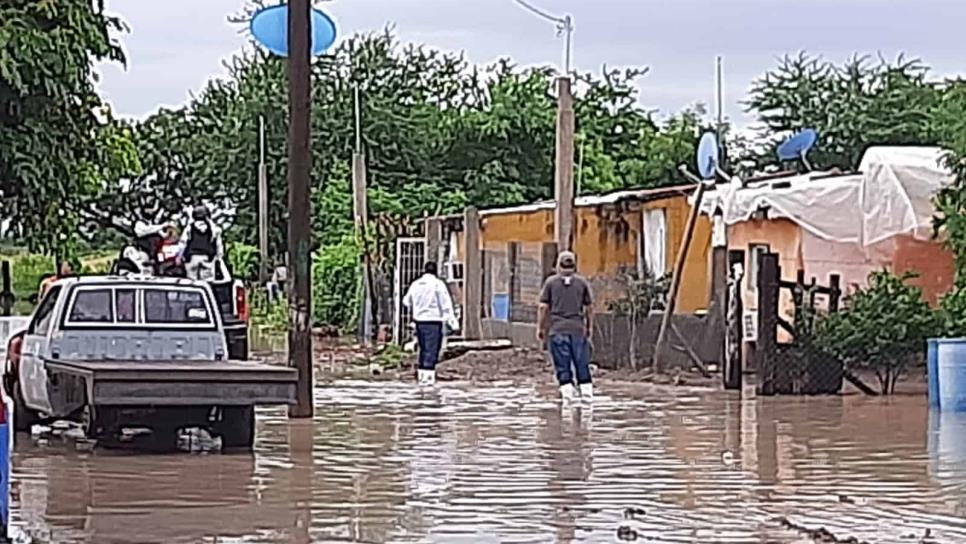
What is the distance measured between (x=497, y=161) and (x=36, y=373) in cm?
3914

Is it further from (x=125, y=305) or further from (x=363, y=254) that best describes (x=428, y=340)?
(x=363, y=254)

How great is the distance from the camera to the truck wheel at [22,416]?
64.3 ft

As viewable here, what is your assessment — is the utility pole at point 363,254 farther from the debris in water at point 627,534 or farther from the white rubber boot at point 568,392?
the debris in water at point 627,534

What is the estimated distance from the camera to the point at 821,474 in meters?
16.3

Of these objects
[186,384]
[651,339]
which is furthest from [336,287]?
[186,384]

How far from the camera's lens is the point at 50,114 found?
856 inches

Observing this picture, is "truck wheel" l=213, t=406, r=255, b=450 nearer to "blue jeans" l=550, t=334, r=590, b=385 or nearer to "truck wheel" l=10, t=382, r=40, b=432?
"truck wheel" l=10, t=382, r=40, b=432

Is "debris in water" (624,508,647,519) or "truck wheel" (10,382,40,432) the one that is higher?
"truck wheel" (10,382,40,432)

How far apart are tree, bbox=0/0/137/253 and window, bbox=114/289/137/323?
3010 mm

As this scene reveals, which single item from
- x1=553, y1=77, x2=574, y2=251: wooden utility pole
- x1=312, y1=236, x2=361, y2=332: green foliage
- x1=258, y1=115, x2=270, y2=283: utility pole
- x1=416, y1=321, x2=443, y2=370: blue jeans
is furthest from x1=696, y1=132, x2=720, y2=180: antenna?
x1=258, y1=115, x2=270, y2=283: utility pole

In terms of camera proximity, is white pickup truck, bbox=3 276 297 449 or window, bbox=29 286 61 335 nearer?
white pickup truck, bbox=3 276 297 449

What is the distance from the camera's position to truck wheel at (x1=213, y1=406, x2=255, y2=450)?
59.1ft

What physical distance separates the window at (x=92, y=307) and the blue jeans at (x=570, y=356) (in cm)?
700

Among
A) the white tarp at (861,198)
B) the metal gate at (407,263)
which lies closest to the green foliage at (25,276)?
the metal gate at (407,263)
